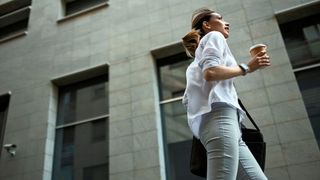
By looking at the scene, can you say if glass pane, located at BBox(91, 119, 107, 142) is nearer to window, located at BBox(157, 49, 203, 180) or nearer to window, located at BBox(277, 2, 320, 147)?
window, located at BBox(157, 49, 203, 180)

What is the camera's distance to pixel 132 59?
8102 mm

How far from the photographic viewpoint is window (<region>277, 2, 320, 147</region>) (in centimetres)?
641

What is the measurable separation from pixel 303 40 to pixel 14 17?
8.49m

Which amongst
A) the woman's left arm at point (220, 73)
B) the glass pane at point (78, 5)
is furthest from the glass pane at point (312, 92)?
the glass pane at point (78, 5)

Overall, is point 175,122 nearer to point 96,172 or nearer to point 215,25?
point 96,172

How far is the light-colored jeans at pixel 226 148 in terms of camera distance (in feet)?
6.67

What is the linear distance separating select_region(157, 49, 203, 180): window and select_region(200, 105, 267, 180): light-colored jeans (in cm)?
450

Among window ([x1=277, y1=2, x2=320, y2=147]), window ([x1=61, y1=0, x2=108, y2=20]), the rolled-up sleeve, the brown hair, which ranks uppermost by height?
window ([x1=61, y1=0, x2=108, y2=20])

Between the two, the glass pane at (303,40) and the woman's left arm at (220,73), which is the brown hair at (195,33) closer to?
the woman's left arm at (220,73)

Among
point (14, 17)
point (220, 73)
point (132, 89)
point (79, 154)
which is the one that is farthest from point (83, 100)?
point (220, 73)

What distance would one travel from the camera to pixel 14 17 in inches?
428

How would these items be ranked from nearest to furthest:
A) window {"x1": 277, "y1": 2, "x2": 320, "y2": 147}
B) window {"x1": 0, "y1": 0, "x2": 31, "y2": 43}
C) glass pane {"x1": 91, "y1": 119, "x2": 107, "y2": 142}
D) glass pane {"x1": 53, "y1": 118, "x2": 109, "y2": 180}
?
window {"x1": 277, "y1": 2, "x2": 320, "y2": 147}
glass pane {"x1": 53, "y1": 118, "x2": 109, "y2": 180}
glass pane {"x1": 91, "y1": 119, "x2": 107, "y2": 142}
window {"x1": 0, "y1": 0, "x2": 31, "y2": 43}

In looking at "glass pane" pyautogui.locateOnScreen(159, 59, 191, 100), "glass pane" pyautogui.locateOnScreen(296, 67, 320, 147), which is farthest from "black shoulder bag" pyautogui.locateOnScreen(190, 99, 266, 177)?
"glass pane" pyautogui.locateOnScreen(159, 59, 191, 100)

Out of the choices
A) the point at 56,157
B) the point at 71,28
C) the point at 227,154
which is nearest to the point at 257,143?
the point at 227,154
